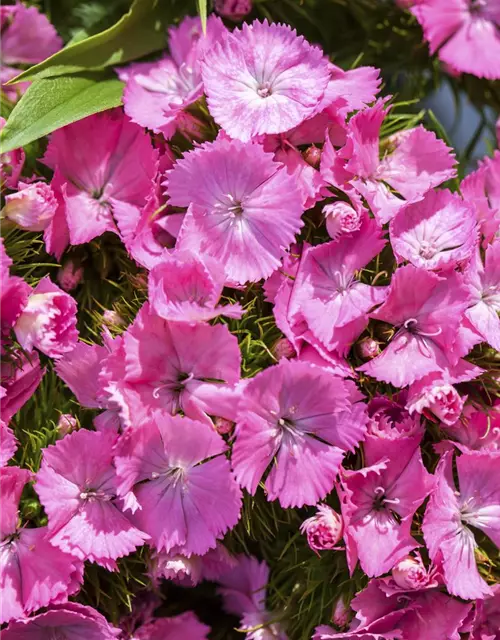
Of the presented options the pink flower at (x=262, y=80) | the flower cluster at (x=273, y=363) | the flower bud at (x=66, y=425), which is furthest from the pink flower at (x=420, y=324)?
the flower bud at (x=66, y=425)

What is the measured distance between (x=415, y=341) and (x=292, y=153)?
24cm

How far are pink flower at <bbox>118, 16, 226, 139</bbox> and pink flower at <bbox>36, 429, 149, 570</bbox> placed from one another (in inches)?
13.8

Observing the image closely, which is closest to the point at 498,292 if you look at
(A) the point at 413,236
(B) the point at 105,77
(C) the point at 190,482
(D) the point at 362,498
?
(A) the point at 413,236

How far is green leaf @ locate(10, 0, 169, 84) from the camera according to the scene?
Result: 0.93m

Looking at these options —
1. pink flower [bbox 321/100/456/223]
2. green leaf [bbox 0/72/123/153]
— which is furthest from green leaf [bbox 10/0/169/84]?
pink flower [bbox 321/100/456/223]

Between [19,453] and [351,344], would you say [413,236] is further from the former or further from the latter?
[19,453]

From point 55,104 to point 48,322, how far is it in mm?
274

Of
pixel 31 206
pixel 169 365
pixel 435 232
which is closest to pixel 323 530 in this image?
pixel 169 365

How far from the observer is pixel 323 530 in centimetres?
79

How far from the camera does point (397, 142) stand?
93cm

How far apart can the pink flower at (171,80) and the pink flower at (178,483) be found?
0.33 m

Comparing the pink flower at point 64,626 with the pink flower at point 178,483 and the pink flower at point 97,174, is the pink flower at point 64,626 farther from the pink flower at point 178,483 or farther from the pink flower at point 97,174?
the pink flower at point 97,174

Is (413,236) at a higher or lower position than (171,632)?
higher

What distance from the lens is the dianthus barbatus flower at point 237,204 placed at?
81 cm
